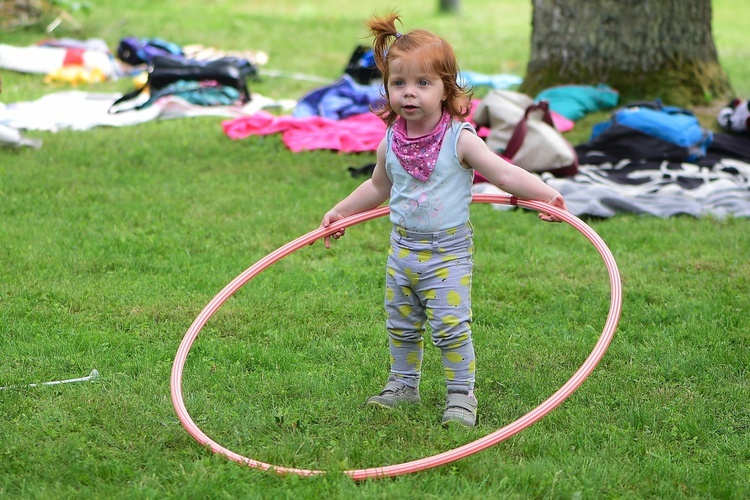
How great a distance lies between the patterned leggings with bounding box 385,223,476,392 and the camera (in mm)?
3875

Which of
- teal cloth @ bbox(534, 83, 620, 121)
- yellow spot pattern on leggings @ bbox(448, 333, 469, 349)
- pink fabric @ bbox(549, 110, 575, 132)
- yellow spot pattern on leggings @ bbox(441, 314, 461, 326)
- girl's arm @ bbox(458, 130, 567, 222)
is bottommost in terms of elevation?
pink fabric @ bbox(549, 110, 575, 132)

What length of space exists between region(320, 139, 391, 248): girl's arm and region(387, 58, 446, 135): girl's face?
0.87ft

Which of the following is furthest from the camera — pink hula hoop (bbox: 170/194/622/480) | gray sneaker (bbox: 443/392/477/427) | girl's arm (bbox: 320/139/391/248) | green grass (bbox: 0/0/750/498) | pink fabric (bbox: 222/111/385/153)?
pink fabric (bbox: 222/111/385/153)

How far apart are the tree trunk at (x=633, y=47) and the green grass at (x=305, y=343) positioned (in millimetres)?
2821

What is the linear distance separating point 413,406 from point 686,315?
183 cm

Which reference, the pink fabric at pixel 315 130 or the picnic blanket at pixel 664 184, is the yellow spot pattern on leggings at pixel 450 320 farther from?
the pink fabric at pixel 315 130

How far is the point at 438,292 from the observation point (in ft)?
12.7

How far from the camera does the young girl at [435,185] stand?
3760 mm

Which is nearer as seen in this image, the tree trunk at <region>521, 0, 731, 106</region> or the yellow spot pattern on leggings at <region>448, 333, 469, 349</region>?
the yellow spot pattern on leggings at <region>448, 333, 469, 349</region>

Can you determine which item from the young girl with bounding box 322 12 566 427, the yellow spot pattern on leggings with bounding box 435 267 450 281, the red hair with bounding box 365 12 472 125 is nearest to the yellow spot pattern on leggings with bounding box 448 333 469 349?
the young girl with bounding box 322 12 566 427

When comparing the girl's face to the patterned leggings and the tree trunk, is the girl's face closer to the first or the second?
the patterned leggings

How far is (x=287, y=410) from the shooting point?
13.3ft

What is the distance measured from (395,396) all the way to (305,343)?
0.83 metres

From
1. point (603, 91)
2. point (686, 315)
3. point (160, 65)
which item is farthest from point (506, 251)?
point (160, 65)
